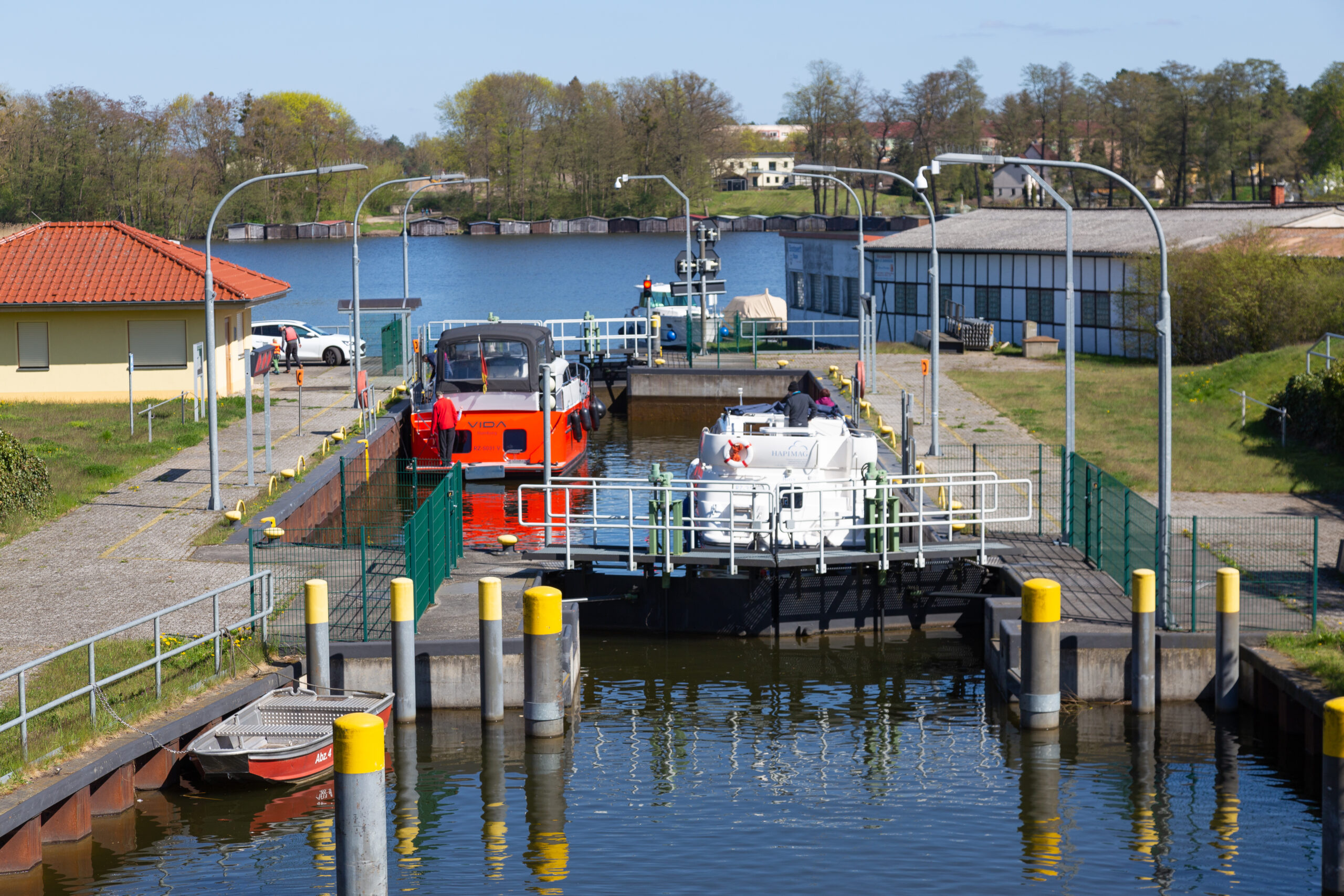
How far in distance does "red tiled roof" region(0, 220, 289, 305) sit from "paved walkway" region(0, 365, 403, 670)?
6985 mm

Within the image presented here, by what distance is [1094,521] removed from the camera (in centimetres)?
2047

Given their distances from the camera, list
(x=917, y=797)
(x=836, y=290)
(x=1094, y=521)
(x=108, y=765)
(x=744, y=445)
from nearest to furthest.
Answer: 1. (x=108, y=765)
2. (x=917, y=797)
3. (x=1094, y=521)
4. (x=744, y=445)
5. (x=836, y=290)

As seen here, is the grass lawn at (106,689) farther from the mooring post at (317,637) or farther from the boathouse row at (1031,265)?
the boathouse row at (1031,265)

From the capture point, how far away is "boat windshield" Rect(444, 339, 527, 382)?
3366 centimetres

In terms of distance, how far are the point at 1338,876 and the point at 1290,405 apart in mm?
20957

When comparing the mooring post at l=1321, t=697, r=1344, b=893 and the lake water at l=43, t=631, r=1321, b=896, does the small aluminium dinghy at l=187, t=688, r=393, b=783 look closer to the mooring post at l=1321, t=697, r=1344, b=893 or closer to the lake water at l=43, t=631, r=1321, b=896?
the lake water at l=43, t=631, r=1321, b=896

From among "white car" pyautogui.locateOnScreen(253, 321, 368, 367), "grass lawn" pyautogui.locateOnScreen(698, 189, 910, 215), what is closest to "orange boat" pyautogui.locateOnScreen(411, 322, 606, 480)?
"white car" pyautogui.locateOnScreen(253, 321, 368, 367)

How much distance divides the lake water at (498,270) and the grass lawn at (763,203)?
6.22 meters

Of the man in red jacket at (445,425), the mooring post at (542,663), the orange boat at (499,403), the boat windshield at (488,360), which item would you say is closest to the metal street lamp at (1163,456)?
the mooring post at (542,663)

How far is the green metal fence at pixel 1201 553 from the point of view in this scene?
17.5 m

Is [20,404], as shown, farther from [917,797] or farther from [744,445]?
[917,797]

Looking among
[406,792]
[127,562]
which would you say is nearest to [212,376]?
[127,562]

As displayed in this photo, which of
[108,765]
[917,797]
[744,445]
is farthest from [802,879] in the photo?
[744,445]

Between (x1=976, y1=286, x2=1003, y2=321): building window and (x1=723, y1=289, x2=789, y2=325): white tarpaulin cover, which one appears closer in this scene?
(x1=976, y1=286, x2=1003, y2=321): building window
